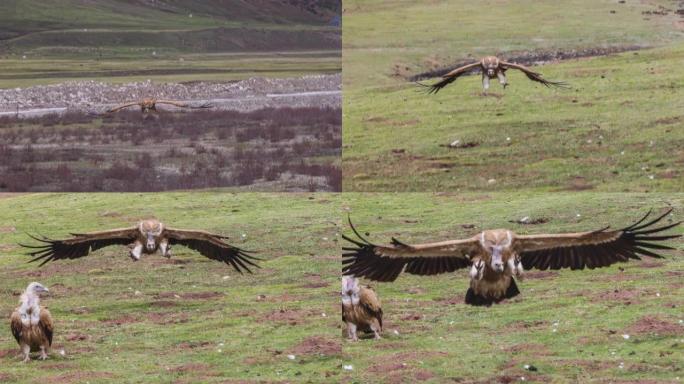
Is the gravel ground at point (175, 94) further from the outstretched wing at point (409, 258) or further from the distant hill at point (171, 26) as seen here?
the outstretched wing at point (409, 258)

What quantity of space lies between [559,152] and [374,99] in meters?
7.97

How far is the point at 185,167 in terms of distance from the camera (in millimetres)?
48938

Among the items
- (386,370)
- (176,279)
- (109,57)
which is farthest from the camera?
(109,57)

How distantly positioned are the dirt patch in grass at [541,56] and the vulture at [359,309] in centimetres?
2257

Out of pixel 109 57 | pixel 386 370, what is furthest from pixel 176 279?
pixel 109 57

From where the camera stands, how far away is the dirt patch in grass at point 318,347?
33469 mm

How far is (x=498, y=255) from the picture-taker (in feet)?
82.4

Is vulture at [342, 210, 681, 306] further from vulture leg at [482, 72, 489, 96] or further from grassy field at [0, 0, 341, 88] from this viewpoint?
grassy field at [0, 0, 341, 88]

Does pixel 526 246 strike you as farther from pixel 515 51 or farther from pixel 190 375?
pixel 515 51

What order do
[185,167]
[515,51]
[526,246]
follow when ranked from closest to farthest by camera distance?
[526,246], [185,167], [515,51]

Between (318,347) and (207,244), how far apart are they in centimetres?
409

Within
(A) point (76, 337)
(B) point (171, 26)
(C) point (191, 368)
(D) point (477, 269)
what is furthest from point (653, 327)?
(B) point (171, 26)

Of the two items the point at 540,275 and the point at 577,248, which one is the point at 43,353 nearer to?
the point at 540,275

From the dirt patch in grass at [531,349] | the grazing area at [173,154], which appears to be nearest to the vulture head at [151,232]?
the dirt patch in grass at [531,349]
